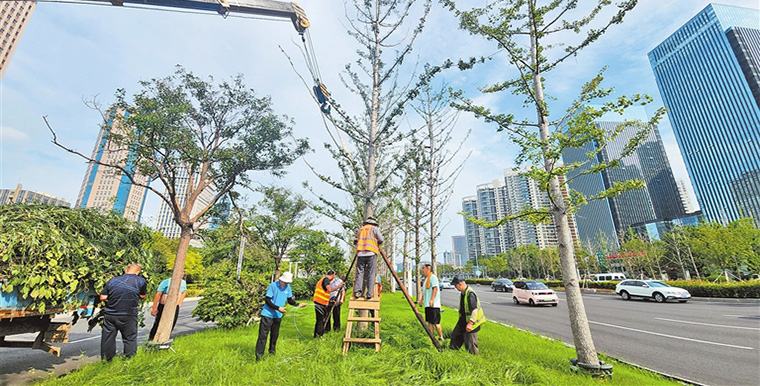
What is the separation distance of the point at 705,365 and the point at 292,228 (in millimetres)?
18644

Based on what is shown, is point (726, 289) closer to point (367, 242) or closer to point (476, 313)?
point (476, 313)

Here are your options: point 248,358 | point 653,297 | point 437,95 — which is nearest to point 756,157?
point 653,297

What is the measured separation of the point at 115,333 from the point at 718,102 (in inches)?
4540

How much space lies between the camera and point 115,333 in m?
4.81

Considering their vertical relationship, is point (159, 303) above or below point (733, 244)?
below

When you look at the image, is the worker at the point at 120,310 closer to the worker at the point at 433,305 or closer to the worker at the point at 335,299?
the worker at the point at 335,299

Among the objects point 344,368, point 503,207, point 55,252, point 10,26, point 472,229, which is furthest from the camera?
point 10,26

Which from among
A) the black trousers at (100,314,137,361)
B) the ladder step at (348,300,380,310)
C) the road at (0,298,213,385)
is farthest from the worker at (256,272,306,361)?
the road at (0,298,213,385)

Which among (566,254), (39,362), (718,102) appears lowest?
(39,362)

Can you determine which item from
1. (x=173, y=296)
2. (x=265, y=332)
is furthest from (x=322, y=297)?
(x=173, y=296)

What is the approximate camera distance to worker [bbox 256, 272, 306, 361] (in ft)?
17.3

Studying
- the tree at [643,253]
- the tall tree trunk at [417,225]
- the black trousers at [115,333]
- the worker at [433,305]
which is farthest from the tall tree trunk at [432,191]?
the tree at [643,253]

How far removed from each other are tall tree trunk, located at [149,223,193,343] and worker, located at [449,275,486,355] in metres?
6.20

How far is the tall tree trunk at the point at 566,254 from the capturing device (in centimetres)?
470
